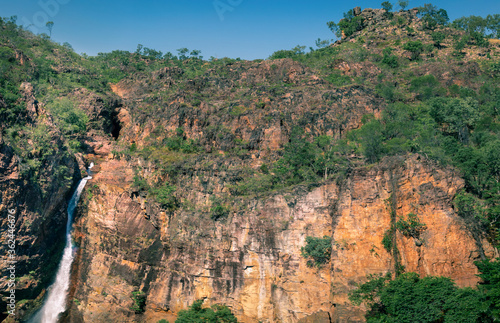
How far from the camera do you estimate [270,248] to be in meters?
36.8

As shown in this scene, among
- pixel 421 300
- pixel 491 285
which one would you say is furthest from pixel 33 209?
pixel 491 285

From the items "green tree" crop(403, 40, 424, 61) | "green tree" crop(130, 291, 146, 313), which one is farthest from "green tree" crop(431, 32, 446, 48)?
"green tree" crop(130, 291, 146, 313)

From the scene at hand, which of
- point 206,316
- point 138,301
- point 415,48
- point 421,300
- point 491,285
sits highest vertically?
point 415,48

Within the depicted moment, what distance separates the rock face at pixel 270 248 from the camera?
107 ft

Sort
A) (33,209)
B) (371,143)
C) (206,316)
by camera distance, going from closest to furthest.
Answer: (206,316), (33,209), (371,143)

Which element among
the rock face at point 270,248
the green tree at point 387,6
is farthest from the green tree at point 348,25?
the rock face at point 270,248

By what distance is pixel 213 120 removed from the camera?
2085 inches

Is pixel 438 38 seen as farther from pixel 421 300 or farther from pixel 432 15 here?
pixel 421 300

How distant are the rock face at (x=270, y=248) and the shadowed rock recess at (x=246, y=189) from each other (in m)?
0.13

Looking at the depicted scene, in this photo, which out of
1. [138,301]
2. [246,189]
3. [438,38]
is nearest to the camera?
[138,301]

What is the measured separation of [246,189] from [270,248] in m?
7.52

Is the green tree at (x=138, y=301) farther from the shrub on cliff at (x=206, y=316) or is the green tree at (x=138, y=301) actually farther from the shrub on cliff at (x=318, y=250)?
the shrub on cliff at (x=318, y=250)

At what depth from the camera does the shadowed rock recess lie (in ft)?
110

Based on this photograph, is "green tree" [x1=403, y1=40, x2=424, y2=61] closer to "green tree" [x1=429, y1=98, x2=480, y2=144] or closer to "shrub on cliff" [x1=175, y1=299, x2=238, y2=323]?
"green tree" [x1=429, y1=98, x2=480, y2=144]
